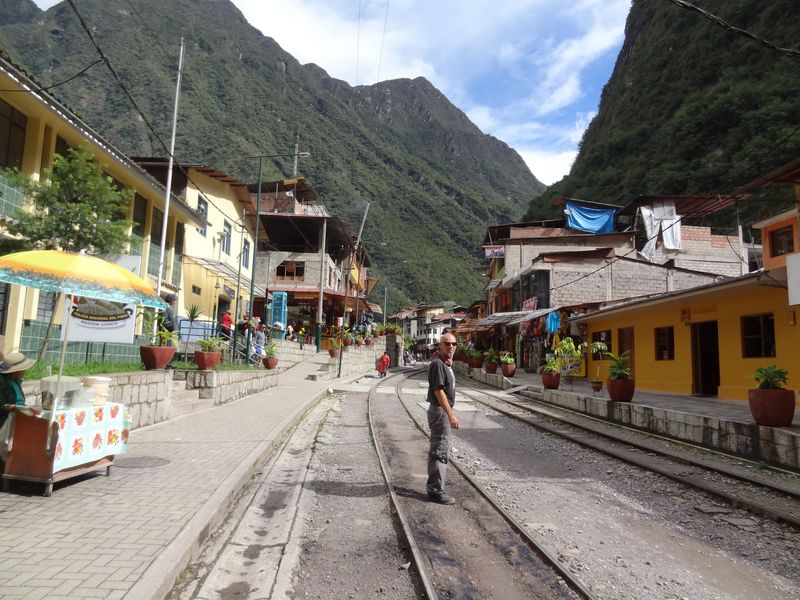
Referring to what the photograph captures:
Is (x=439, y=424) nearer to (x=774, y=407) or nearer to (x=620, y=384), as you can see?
(x=774, y=407)

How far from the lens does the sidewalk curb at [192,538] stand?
10.8 feet

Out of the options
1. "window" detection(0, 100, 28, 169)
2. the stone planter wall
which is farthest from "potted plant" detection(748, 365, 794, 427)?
"window" detection(0, 100, 28, 169)

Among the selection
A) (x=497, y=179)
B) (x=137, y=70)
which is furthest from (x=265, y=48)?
(x=137, y=70)

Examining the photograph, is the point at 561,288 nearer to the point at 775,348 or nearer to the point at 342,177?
the point at 775,348

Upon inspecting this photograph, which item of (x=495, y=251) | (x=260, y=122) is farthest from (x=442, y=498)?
(x=260, y=122)

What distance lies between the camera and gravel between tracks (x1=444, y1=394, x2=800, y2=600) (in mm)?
4051

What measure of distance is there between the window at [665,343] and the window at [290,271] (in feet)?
92.5

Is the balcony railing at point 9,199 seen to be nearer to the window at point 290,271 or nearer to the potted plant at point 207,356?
the potted plant at point 207,356

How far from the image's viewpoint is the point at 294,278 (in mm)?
41406

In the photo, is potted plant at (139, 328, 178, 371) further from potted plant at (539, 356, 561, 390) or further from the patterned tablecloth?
potted plant at (539, 356, 561, 390)

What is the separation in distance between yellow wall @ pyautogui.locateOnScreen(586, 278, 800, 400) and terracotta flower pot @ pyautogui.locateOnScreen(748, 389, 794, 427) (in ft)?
3.63

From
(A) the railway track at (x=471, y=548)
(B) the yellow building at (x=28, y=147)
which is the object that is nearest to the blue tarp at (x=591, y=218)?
(B) the yellow building at (x=28, y=147)

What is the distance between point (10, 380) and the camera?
5277 millimetres

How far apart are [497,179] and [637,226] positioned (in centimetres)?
16200
